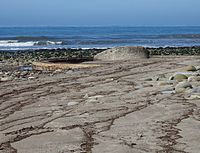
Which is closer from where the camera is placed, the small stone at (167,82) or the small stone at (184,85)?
the small stone at (184,85)

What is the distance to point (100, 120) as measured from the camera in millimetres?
6148

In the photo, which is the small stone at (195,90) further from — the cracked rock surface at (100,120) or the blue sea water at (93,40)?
the blue sea water at (93,40)

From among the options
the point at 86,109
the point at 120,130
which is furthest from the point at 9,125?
the point at 120,130

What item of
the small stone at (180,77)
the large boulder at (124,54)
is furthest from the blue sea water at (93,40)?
the small stone at (180,77)

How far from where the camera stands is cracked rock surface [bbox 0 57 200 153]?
4.91 meters

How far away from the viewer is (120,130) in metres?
5.51

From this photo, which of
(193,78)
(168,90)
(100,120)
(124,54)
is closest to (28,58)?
(124,54)

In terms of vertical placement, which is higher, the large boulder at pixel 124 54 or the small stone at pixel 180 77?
the small stone at pixel 180 77

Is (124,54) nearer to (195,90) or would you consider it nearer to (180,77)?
(180,77)

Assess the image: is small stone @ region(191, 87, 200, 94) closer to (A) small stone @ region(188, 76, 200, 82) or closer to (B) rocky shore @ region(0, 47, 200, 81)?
(A) small stone @ region(188, 76, 200, 82)

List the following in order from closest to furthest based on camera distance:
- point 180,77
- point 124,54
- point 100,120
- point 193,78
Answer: point 100,120 → point 193,78 → point 180,77 → point 124,54

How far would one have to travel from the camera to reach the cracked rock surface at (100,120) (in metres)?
4.91

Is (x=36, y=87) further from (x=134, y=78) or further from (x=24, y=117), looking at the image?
(x=24, y=117)

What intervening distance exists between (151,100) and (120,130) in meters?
2.02
